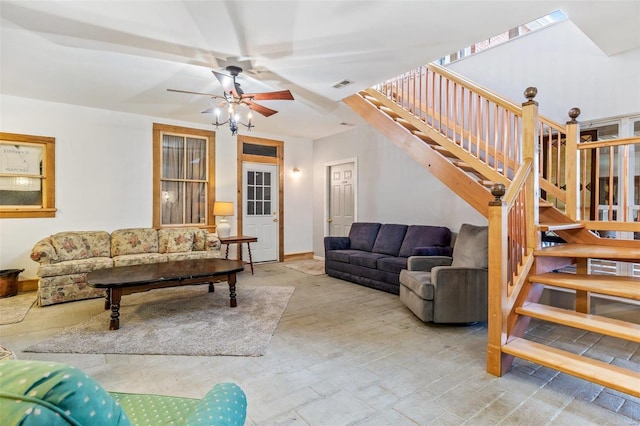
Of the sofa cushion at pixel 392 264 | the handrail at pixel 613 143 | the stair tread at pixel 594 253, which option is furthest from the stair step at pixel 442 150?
the stair tread at pixel 594 253

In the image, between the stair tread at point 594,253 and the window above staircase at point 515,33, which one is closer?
the stair tread at point 594,253

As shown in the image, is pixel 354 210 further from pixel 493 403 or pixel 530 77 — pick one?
pixel 493 403

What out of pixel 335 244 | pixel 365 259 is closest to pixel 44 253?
pixel 335 244

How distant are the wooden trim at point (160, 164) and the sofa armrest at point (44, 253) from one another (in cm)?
157

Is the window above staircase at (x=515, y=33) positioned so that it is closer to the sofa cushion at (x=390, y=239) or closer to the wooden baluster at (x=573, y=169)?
the wooden baluster at (x=573, y=169)

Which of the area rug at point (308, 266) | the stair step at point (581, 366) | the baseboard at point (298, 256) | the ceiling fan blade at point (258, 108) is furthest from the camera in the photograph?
the baseboard at point (298, 256)

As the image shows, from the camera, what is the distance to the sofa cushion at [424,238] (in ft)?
15.3

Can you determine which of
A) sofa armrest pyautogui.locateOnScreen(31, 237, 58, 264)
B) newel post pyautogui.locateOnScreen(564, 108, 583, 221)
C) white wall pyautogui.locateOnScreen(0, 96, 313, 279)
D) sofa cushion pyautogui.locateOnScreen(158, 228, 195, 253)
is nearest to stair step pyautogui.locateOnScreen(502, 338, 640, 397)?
newel post pyautogui.locateOnScreen(564, 108, 583, 221)

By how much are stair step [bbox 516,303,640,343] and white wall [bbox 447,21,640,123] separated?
97.6 inches

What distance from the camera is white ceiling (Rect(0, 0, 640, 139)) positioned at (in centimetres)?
247

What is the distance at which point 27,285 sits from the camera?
4641mm

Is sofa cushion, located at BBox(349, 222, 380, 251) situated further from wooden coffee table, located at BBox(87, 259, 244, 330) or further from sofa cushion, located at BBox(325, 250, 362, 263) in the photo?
wooden coffee table, located at BBox(87, 259, 244, 330)

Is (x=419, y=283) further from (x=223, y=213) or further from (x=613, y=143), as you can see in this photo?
(x=223, y=213)

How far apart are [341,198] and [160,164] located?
11.5 feet
